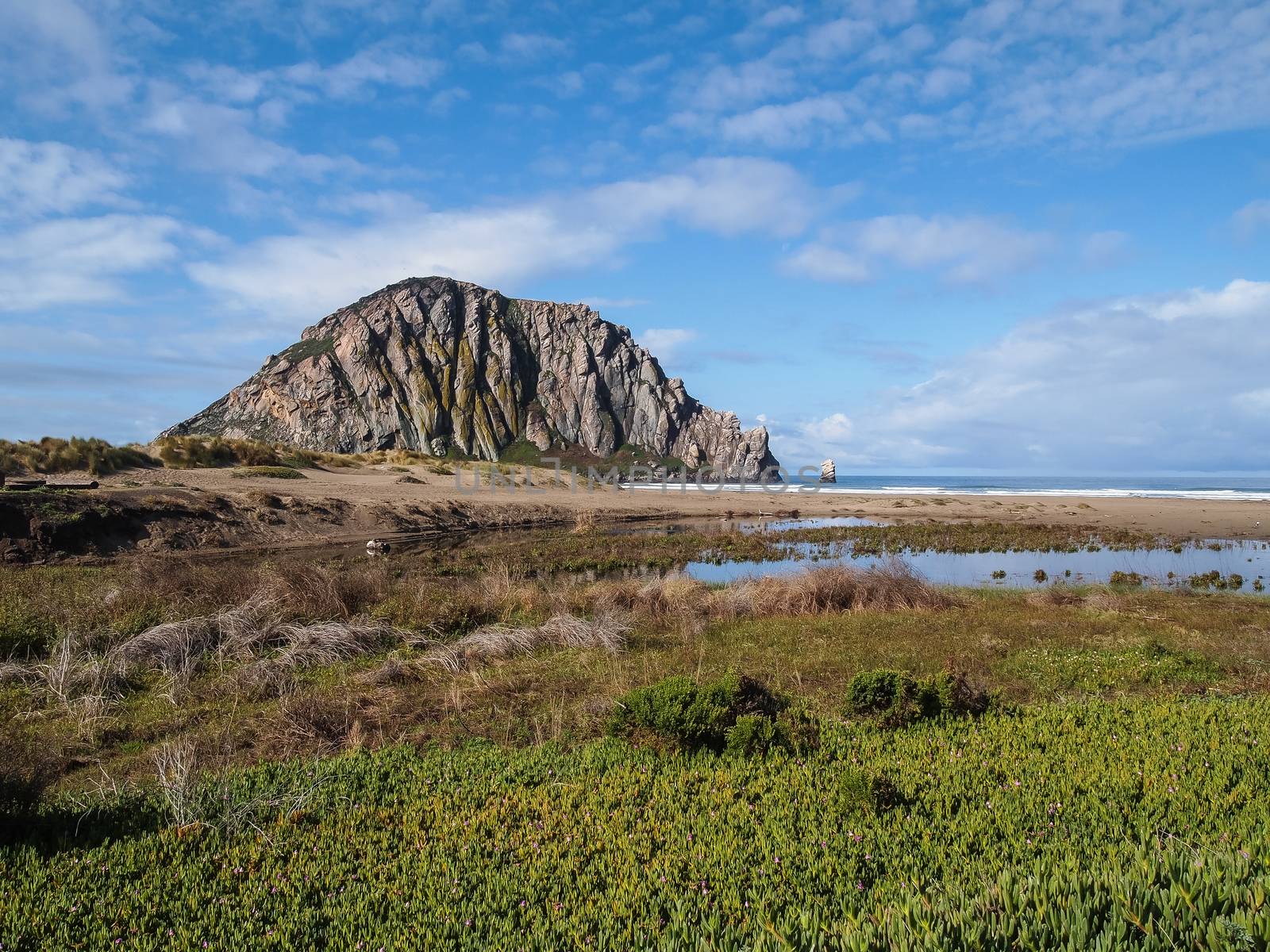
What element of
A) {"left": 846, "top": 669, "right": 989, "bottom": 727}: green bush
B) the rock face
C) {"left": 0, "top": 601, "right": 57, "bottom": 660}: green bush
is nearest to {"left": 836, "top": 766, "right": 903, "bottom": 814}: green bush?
{"left": 846, "top": 669, "right": 989, "bottom": 727}: green bush

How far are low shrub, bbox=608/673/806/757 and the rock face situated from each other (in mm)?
163412

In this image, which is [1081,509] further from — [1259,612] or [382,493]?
[382,493]

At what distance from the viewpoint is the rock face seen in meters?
163

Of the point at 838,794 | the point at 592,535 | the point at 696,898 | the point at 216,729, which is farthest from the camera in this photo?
the point at 592,535

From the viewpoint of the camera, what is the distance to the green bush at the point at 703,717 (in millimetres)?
6984

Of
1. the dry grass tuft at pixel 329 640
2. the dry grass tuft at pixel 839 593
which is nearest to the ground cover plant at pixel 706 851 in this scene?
the dry grass tuft at pixel 329 640

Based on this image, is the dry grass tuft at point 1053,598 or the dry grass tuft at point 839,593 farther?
the dry grass tuft at point 1053,598

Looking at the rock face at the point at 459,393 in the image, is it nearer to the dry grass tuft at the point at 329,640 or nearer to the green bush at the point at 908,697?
the dry grass tuft at the point at 329,640

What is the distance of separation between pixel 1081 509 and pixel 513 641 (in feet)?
200

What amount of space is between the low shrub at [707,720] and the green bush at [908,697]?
37.3 inches

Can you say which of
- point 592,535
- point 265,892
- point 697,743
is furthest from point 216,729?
point 592,535

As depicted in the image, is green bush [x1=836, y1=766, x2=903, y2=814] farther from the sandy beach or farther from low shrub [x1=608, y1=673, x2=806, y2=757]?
the sandy beach

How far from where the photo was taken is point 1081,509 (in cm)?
6006

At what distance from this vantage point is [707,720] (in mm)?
7156
